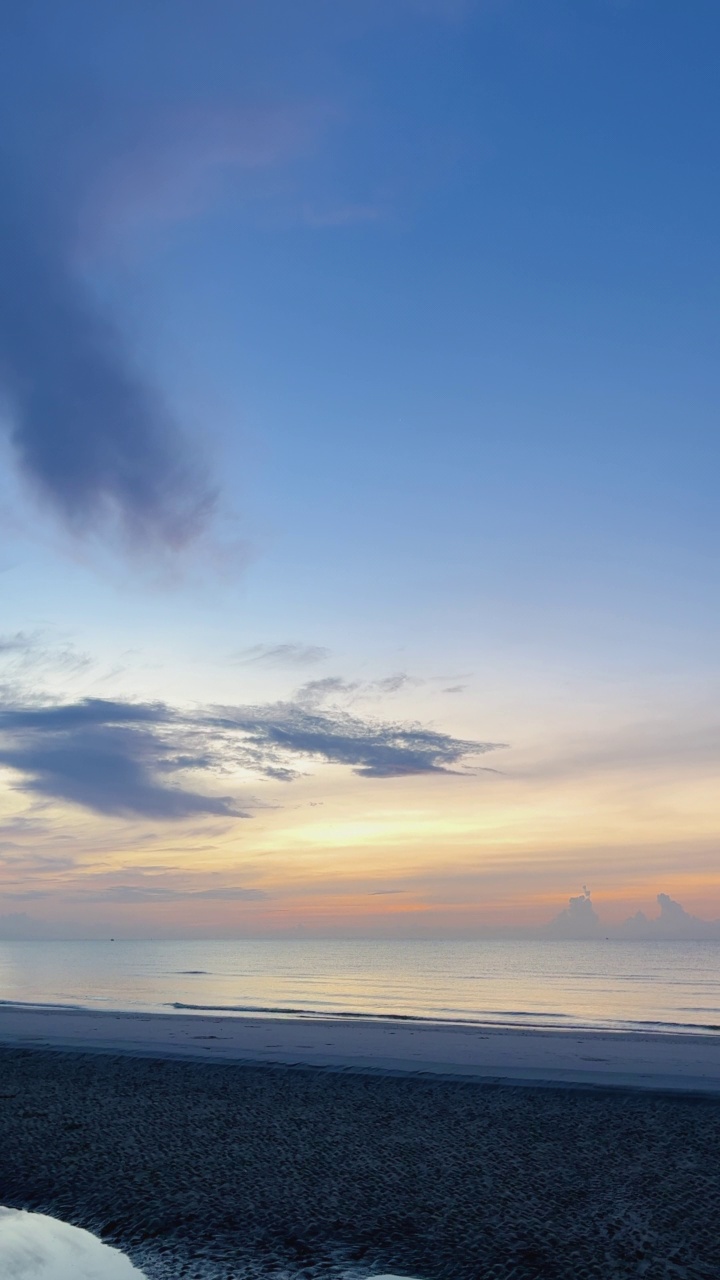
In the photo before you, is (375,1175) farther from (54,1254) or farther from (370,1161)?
(54,1254)

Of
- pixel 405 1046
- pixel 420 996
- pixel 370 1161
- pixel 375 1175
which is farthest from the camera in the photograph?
pixel 420 996

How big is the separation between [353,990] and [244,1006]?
599 inches

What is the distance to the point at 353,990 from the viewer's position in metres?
53.3

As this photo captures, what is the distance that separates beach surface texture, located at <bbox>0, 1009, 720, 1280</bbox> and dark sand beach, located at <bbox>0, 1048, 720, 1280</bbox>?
35 millimetres

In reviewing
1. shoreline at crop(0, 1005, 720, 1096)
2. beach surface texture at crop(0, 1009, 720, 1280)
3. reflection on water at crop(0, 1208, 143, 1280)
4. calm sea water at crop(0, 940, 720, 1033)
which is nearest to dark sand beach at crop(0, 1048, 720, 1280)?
beach surface texture at crop(0, 1009, 720, 1280)

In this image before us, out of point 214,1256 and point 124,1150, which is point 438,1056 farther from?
point 214,1256

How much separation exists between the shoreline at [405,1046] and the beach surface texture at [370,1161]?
0.67 ft

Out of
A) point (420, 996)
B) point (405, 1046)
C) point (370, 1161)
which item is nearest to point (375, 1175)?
point (370, 1161)

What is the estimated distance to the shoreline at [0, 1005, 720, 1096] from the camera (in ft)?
57.8

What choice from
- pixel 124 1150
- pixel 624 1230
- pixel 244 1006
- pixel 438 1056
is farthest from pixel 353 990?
pixel 624 1230

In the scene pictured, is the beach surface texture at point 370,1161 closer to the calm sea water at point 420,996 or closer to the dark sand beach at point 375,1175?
the dark sand beach at point 375,1175

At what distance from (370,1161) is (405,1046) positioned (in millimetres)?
13030

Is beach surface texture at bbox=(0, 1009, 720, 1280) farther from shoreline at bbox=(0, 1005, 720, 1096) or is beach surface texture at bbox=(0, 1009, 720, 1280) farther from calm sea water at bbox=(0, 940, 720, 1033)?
calm sea water at bbox=(0, 940, 720, 1033)

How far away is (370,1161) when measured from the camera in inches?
438
